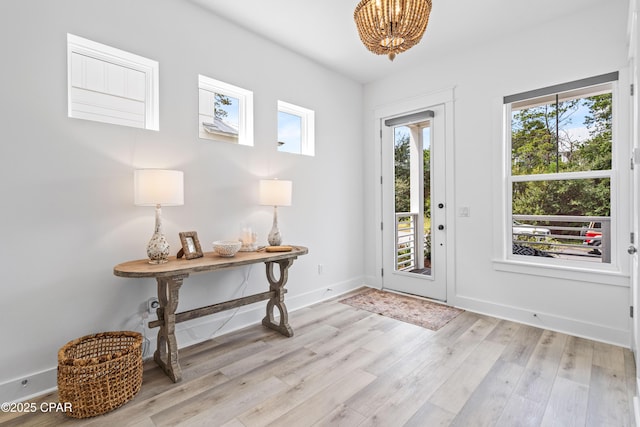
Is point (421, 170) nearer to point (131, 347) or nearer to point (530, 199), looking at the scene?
point (530, 199)

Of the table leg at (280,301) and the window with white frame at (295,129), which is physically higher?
the window with white frame at (295,129)

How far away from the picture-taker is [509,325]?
307 cm

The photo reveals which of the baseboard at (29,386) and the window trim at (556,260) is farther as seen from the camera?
the window trim at (556,260)

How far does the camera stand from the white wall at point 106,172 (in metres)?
1.95

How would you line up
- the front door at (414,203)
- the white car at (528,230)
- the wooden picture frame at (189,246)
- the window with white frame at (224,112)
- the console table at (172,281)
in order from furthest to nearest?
1. the front door at (414,203)
2. the white car at (528,230)
3. the window with white frame at (224,112)
4. the wooden picture frame at (189,246)
5. the console table at (172,281)

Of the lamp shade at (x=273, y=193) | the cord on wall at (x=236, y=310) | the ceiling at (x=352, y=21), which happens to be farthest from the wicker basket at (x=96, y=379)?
the ceiling at (x=352, y=21)

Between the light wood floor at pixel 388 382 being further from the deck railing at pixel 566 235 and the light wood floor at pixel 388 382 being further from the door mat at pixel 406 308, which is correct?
the deck railing at pixel 566 235

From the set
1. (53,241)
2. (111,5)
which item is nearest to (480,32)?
(111,5)

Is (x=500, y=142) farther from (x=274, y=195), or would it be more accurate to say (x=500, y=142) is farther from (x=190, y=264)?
(x=190, y=264)

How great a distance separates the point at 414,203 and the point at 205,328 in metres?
2.73

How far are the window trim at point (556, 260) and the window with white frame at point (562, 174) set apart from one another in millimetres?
10

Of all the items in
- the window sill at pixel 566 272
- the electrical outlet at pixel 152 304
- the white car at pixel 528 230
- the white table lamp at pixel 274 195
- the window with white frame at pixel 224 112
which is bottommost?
the electrical outlet at pixel 152 304

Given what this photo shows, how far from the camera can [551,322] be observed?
297cm

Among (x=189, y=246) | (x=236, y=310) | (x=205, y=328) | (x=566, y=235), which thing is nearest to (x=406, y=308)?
(x=566, y=235)
